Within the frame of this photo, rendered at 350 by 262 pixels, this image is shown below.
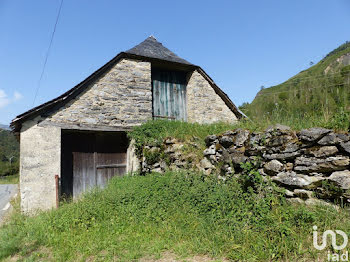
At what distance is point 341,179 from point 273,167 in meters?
0.93

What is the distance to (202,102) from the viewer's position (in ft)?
29.5

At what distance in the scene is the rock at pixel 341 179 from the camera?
112 inches

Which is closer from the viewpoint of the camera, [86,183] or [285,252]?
[285,252]

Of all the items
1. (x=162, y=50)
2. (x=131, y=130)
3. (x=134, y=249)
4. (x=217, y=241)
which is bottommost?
→ (x=134, y=249)

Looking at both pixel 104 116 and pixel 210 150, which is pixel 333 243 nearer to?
pixel 210 150

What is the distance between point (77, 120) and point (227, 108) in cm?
596

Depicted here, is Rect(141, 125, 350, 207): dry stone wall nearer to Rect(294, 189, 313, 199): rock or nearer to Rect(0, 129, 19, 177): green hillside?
Rect(294, 189, 313, 199): rock

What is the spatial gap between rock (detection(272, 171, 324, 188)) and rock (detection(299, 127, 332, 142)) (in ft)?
1.82

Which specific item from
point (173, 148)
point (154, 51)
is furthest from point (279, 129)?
point (154, 51)

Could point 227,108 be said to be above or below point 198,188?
above

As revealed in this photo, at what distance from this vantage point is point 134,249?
11.1 feet

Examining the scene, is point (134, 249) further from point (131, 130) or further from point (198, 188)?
point (131, 130)

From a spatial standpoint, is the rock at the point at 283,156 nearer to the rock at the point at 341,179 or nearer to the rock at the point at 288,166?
the rock at the point at 288,166

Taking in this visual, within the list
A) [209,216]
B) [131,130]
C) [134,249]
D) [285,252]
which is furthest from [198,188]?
[131,130]
